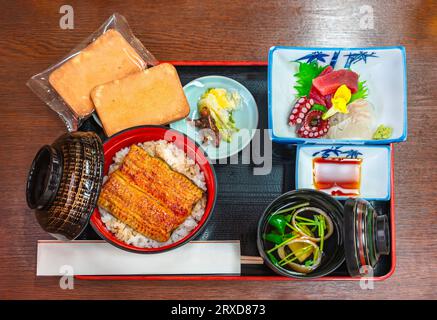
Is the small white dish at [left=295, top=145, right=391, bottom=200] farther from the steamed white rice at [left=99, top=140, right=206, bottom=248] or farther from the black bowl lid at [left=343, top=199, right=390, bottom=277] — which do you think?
the steamed white rice at [left=99, top=140, right=206, bottom=248]

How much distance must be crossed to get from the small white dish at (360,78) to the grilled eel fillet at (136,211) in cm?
59

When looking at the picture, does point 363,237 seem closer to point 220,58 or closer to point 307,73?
point 307,73

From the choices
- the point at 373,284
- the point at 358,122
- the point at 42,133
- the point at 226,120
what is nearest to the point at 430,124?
the point at 358,122

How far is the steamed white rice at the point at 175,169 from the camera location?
6.79ft

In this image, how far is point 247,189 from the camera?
222 cm

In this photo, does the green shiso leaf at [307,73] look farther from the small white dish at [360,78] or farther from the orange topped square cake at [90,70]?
the orange topped square cake at [90,70]

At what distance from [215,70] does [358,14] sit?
2.58ft

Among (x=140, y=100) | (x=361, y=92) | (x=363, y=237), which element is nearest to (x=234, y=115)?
(x=140, y=100)

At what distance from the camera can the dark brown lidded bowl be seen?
177cm

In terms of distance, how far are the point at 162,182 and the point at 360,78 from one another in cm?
103

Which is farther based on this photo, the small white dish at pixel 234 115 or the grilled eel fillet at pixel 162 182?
the small white dish at pixel 234 115

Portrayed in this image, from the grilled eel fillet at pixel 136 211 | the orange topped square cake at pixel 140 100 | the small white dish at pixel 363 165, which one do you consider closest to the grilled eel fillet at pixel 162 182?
the grilled eel fillet at pixel 136 211

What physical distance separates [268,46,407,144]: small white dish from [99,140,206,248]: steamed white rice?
397 mm

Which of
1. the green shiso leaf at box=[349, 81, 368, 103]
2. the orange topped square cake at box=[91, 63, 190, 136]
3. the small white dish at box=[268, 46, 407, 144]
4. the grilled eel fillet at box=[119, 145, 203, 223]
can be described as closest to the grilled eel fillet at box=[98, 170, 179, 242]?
the grilled eel fillet at box=[119, 145, 203, 223]
